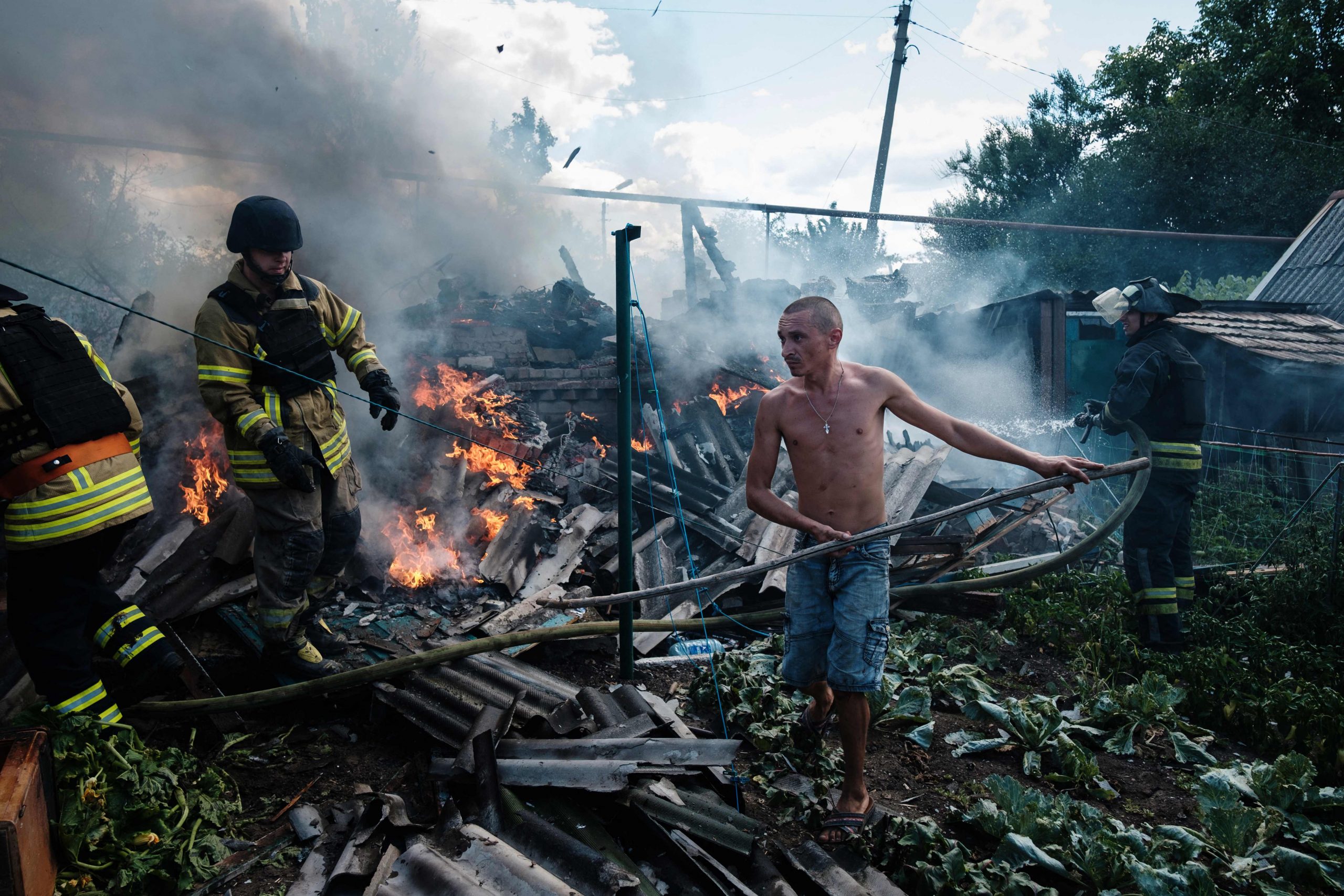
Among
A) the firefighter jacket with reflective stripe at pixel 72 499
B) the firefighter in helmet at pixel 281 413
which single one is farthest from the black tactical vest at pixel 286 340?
the firefighter jacket with reflective stripe at pixel 72 499

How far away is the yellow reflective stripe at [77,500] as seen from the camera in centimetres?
309

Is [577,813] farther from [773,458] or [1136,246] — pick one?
[1136,246]

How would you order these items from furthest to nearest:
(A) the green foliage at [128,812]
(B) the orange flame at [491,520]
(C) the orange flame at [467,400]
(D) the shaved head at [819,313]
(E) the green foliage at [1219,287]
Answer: (E) the green foliage at [1219,287], (C) the orange flame at [467,400], (B) the orange flame at [491,520], (D) the shaved head at [819,313], (A) the green foliage at [128,812]

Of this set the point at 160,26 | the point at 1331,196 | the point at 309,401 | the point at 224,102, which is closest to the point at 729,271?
the point at 224,102

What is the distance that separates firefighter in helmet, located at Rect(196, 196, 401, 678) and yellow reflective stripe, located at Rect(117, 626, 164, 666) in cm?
53

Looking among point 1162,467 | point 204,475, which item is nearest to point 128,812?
point 204,475

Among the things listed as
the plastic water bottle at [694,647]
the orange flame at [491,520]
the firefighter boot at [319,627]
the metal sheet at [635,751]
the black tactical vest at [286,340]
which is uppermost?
the black tactical vest at [286,340]

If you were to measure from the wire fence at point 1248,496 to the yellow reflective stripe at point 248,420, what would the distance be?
6.83 m

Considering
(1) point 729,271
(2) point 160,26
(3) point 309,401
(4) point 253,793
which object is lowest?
(4) point 253,793

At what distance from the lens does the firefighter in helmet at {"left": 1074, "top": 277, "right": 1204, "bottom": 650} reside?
5.26 m

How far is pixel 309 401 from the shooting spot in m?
4.07

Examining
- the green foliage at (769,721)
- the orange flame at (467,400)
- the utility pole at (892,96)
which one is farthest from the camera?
the utility pole at (892,96)

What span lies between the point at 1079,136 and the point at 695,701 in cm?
2862

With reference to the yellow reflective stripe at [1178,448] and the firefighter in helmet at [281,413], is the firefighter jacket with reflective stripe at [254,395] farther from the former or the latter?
the yellow reflective stripe at [1178,448]
